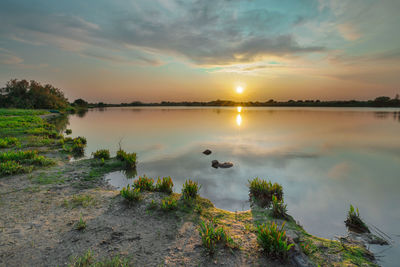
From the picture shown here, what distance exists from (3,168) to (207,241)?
32.0 ft

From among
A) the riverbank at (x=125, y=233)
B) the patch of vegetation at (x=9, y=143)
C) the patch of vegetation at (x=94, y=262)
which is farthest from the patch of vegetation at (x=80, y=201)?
the patch of vegetation at (x=9, y=143)

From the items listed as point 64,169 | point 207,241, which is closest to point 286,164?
point 207,241

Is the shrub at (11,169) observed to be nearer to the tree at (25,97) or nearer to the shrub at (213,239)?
the shrub at (213,239)

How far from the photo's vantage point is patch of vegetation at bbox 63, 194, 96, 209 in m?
6.06

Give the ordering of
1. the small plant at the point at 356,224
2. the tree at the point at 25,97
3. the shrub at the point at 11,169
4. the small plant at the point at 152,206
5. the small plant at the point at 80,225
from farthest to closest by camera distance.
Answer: the tree at the point at 25,97, the shrub at the point at 11,169, the small plant at the point at 152,206, the small plant at the point at 356,224, the small plant at the point at 80,225

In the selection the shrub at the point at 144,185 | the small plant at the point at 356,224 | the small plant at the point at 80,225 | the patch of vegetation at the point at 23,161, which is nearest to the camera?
the small plant at the point at 80,225

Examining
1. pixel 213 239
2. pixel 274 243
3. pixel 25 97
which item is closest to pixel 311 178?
pixel 274 243

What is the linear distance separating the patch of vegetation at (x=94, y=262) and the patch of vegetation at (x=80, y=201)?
2.61 meters

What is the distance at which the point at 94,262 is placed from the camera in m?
3.72

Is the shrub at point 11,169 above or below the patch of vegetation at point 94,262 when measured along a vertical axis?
above

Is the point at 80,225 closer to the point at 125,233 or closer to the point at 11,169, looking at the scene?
the point at 125,233

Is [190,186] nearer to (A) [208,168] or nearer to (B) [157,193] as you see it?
(B) [157,193]

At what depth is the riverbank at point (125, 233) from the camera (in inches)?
155

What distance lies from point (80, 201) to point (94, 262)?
10.6 feet
